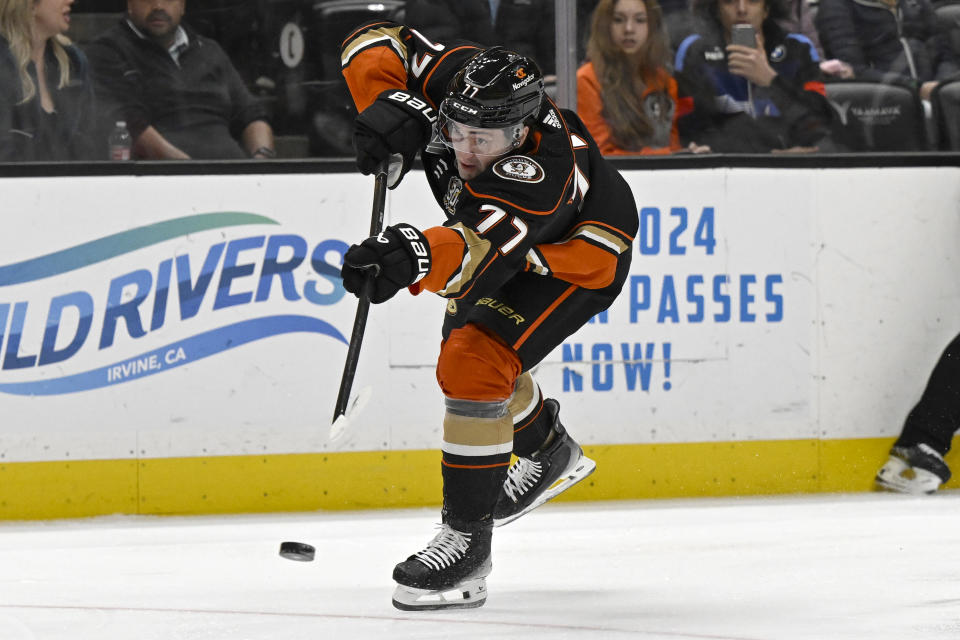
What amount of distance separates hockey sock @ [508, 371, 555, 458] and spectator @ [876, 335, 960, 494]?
1.70m

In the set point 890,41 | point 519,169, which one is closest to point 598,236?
point 519,169

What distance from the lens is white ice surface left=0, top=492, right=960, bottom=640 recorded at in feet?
8.14

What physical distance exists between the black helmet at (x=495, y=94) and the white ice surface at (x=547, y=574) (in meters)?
0.97

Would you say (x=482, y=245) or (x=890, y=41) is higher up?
(x=890, y=41)

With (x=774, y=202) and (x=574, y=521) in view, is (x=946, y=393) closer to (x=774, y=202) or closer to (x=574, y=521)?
(x=774, y=202)

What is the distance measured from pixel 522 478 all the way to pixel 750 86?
79.8 inches

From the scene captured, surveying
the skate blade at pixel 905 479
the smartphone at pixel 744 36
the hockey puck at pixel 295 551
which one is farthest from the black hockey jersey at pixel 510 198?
the skate blade at pixel 905 479

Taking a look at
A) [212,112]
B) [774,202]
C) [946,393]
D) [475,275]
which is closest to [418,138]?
[475,275]

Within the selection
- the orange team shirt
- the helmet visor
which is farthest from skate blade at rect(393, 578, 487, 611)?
the orange team shirt

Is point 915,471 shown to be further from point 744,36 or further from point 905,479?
point 744,36

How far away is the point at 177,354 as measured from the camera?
394 cm

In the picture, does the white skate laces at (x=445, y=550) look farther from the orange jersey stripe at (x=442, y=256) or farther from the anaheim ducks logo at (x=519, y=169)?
the anaheim ducks logo at (x=519, y=169)

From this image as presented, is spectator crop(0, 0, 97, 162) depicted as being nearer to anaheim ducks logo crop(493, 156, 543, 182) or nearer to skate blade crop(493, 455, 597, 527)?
skate blade crop(493, 455, 597, 527)

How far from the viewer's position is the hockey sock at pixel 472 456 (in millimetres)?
2641
